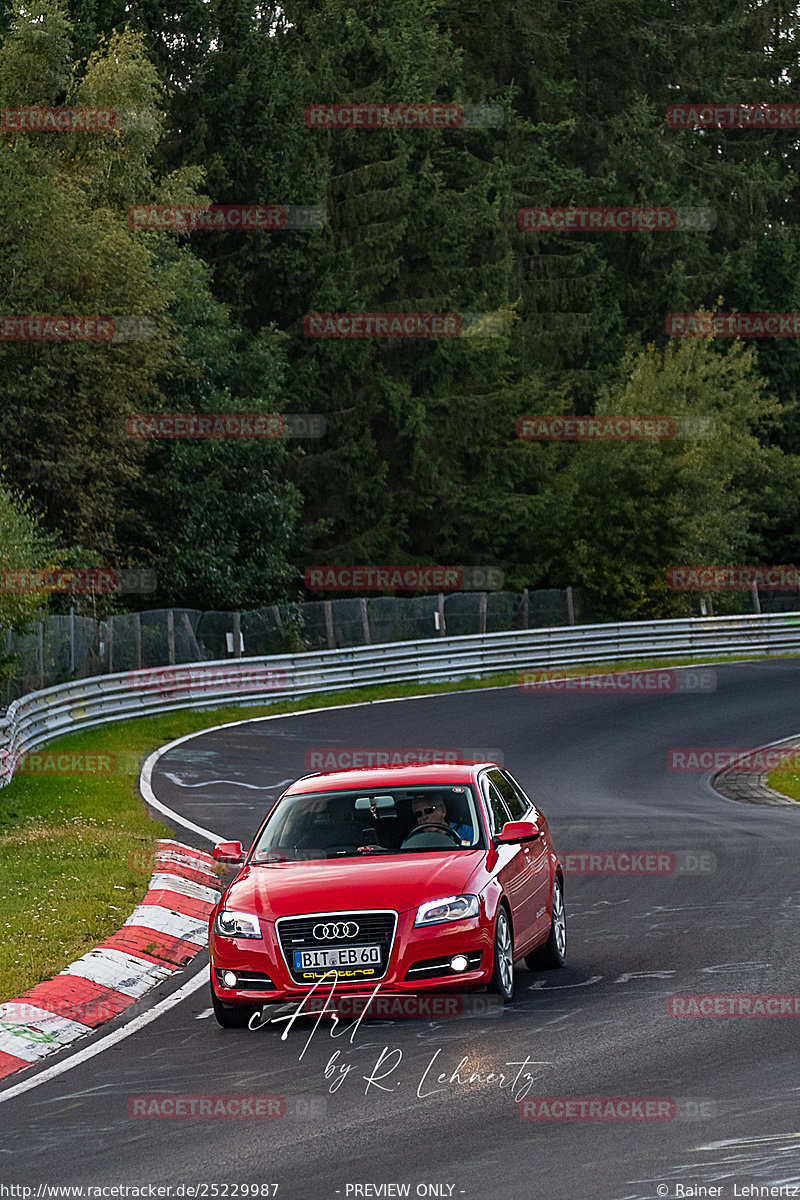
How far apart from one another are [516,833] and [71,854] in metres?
7.54

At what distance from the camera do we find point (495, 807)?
11281 millimetres

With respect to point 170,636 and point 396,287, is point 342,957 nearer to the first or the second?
point 170,636

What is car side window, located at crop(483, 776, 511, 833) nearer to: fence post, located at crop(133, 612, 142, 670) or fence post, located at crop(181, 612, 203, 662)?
fence post, located at crop(133, 612, 142, 670)

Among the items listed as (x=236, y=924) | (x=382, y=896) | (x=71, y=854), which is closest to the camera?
(x=382, y=896)

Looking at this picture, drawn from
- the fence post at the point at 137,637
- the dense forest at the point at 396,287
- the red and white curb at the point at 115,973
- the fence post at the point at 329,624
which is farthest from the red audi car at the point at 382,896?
the fence post at the point at 329,624

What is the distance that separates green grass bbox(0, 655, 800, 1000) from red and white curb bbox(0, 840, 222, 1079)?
0.57 feet

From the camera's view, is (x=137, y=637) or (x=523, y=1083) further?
(x=137, y=637)

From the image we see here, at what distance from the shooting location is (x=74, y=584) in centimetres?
3691

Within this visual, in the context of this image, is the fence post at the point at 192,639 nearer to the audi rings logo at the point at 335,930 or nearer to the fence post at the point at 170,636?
the fence post at the point at 170,636

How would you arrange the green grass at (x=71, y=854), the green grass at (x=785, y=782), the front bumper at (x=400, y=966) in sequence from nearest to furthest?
the front bumper at (x=400, y=966) < the green grass at (x=71, y=854) < the green grass at (x=785, y=782)

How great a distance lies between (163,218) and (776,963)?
3783cm

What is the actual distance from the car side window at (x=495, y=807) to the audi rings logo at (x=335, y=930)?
5.42 ft

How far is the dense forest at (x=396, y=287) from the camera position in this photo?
39031 millimetres

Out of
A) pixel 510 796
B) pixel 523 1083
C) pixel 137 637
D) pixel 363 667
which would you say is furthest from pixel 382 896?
pixel 363 667
